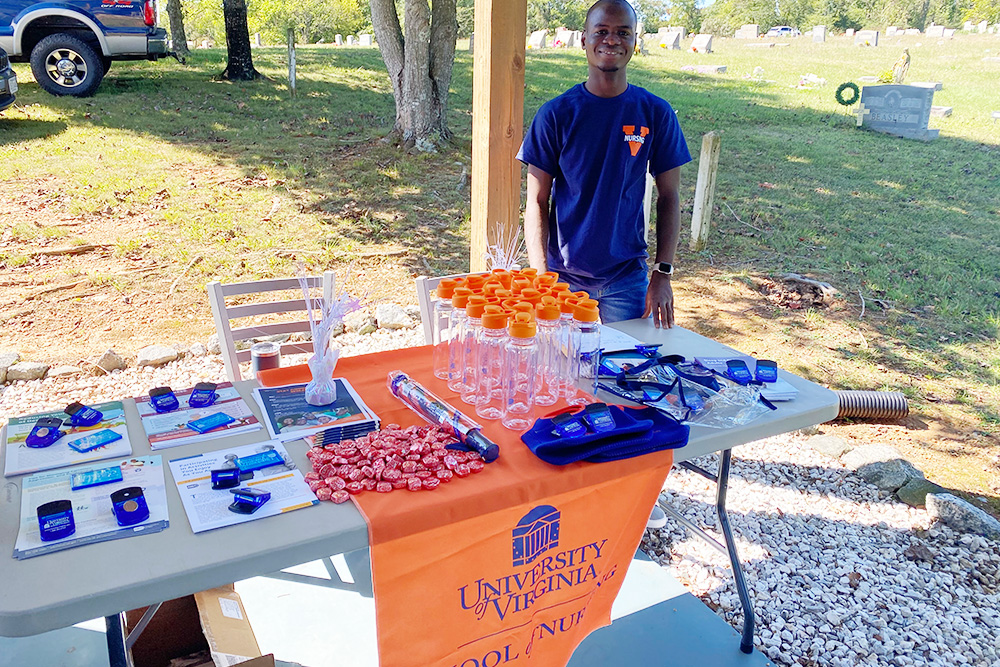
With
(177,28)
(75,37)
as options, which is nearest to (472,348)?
(75,37)

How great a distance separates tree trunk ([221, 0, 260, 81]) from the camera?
30.2 ft

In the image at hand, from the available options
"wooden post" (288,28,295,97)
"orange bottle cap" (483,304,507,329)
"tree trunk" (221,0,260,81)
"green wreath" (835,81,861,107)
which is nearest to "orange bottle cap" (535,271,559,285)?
"orange bottle cap" (483,304,507,329)

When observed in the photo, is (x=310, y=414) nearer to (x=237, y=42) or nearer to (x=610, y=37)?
(x=610, y=37)

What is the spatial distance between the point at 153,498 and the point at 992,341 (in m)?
5.55

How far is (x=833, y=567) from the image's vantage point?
8.89 ft

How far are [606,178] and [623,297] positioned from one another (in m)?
0.43

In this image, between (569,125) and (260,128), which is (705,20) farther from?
(569,125)

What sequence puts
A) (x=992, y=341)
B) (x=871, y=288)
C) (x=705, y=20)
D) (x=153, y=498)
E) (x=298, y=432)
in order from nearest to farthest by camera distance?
(x=153, y=498)
(x=298, y=432)
(x=992, y=341)
(x=871, y=288)
(x=705, y=20)

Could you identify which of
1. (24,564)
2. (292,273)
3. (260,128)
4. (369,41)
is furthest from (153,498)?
(369,41)

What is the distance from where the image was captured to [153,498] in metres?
1.39

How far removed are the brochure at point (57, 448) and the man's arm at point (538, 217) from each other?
1.46 metres

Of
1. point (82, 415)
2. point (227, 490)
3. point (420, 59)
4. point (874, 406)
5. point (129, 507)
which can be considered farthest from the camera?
point (420, 59)

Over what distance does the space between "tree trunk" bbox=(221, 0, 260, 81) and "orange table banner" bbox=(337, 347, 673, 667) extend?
9.00 m

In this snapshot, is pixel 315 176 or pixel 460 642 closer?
pixel 460 642
